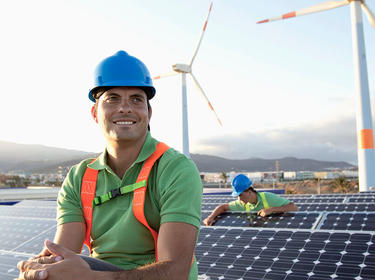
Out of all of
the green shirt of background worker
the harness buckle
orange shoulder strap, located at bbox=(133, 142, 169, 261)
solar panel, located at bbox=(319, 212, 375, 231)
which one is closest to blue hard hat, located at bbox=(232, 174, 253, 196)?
the green shirt of background worker

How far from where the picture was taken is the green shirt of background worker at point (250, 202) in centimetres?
937

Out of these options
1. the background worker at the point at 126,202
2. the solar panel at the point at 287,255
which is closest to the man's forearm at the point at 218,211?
the solar panel at the point at 287,255

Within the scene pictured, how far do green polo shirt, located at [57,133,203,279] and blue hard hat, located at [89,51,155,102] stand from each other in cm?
56

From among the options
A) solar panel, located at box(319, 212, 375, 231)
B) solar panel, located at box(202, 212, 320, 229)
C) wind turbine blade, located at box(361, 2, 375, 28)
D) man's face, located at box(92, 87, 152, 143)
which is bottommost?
solar panel, located at box(319, 212, 375, 231)

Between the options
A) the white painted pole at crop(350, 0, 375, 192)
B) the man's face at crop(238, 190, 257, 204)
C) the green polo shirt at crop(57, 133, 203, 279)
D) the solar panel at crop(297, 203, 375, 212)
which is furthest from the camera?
the white painted pole at crop(350, 0, 375, 192)

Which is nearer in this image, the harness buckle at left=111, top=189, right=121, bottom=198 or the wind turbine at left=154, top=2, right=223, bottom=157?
the harness buckle at left=111, top=189, right=121, bottom=198

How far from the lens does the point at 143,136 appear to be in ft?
12.5

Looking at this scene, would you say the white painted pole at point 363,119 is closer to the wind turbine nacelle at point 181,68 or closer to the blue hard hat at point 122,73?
the wind turbine nacelle at point 181,68

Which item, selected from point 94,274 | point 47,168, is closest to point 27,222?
point 94,274

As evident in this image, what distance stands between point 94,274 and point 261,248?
391 centimetres

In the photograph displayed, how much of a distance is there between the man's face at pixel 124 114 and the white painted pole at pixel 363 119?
77.6 ft

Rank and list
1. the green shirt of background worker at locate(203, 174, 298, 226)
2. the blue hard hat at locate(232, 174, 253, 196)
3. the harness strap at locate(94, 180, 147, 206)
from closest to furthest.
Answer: the harness strap at locate(94, 180, 147, 206), the green shirt of background worker at locate(203, 174, 298, 226), the blue hard hat at locate(232, 174, 253, 196)

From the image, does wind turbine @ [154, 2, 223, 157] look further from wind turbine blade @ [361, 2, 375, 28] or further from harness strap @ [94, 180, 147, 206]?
harness strap @ [94, 180, 147, 206]

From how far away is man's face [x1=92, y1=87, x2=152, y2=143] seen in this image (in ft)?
12.0
